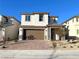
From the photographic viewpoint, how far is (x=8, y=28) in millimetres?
36906

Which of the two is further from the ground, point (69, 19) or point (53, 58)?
point (69, 19)

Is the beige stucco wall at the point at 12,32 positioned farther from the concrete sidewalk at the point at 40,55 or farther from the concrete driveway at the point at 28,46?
the concrete sidewalk at the point at 40,55

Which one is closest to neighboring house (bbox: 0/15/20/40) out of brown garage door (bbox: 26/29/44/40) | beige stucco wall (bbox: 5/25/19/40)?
beige stucco wall (bbox: 5/25/19/40)

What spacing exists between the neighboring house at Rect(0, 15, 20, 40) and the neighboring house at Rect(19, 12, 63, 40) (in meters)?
2.26

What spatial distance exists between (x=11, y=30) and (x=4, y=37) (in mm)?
3723

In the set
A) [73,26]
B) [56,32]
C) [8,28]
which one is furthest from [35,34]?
[73,26]

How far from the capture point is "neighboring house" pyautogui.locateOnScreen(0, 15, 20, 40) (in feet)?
115

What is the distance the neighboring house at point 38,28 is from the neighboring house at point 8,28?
226cm

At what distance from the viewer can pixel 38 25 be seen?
1527 inches

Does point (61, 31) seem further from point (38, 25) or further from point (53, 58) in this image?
point (53, 58)

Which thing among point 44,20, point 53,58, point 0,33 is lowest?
point 53,58

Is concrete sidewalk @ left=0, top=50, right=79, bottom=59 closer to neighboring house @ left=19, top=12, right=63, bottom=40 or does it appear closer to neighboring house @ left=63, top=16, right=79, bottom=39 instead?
neighboring house @ left=19, top=12, right=63, bottom=40

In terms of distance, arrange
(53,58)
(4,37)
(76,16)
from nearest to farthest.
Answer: (53,58)
(4,37)
(76,16)

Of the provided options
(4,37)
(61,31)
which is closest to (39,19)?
(61,31)
